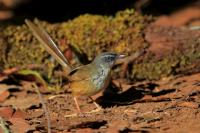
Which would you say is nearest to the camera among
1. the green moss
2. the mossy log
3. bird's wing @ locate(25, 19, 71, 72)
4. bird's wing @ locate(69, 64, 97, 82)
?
bird's wing @ locate(69, 64, 97, 82)

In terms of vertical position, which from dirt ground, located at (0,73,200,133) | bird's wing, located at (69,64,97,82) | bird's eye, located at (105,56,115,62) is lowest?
dirt ground, located at (0,73,200,133)

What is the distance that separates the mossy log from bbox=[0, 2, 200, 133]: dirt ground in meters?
0.24

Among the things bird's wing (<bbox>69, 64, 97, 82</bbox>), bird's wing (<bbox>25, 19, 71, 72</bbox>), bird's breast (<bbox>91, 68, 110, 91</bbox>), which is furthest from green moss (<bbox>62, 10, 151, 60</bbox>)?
bird's breast (<bbox>91, 68, 110, 91</bbox>)

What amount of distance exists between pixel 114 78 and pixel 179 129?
8.36ft

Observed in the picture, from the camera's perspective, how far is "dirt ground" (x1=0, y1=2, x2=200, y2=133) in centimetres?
449

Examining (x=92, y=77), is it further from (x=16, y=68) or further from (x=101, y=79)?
(x=16, y=68)

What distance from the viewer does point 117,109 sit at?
5230 mm

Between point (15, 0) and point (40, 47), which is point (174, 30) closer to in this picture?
point (40, 47)

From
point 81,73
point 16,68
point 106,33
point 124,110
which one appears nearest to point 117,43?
point 106,33

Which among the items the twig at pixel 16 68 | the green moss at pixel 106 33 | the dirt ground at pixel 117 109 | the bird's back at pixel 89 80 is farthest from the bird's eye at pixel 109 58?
the twig at pixel 16 68

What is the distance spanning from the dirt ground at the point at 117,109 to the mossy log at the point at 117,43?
0.80 feet

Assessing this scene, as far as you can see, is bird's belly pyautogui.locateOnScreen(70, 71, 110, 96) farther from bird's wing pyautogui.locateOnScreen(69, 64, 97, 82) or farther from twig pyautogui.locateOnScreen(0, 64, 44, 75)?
twig pyautogui.locateOnScreen(0, 64, 44, 75)

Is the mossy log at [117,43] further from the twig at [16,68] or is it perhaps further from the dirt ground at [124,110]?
the dirt ground at [124,110]

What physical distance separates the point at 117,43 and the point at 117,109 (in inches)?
69.7
